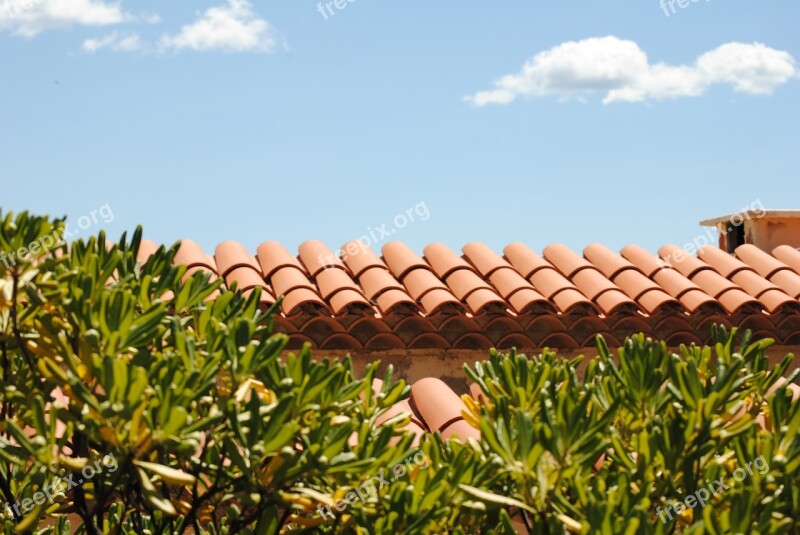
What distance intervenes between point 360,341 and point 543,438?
13.3 ft

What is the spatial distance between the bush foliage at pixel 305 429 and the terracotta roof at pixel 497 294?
11.3ft

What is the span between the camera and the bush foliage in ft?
9.18

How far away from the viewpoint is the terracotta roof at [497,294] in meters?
6.93

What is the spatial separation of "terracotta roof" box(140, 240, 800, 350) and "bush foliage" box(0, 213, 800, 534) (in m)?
3.43

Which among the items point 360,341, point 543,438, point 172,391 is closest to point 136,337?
point 172,391

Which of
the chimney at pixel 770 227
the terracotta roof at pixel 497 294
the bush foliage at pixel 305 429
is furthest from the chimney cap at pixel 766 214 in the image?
the bush foliage at pixel 305 429

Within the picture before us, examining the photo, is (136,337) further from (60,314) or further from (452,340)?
(452,340)

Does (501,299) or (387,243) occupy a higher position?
(387,243)

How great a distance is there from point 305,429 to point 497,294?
14.7 feet

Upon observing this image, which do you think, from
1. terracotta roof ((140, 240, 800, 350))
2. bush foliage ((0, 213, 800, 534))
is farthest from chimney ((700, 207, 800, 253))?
bush foliage ((0, 213, 800, 534))

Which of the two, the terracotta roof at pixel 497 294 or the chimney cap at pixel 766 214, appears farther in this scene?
the chimney cap at pixel 766 214

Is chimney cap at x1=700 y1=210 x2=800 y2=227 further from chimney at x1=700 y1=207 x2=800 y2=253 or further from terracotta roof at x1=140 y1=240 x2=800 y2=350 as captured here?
terracotta roof at x1=140 y1=240 x2=800 y2=350

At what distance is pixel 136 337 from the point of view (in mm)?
2926

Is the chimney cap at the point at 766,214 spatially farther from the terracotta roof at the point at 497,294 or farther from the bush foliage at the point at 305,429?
the bush foliage at the point at 305,429
